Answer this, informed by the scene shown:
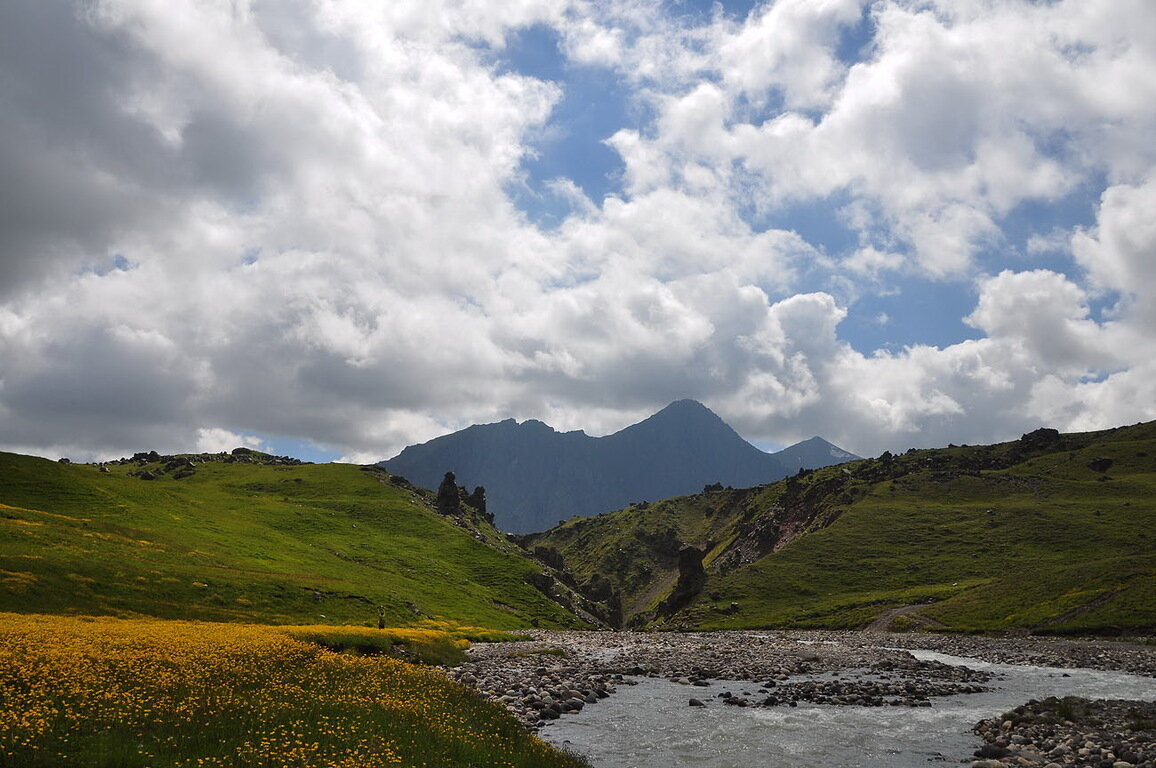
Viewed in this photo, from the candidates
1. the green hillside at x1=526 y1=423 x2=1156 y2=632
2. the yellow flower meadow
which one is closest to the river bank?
the yellow flower meadow

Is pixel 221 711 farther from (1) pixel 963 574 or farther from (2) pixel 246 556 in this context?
(1) pixel 963 574

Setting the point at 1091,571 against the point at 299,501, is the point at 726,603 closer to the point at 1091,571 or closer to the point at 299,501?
the point at 1091,571

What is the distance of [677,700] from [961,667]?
33.4 metres

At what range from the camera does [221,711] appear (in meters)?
20.9

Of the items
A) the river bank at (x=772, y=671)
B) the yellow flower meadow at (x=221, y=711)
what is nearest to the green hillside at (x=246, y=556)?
the river bank at (x=772, y=671)

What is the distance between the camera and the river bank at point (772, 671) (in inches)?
1556

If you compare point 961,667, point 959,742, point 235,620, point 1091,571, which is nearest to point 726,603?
point 1091,571

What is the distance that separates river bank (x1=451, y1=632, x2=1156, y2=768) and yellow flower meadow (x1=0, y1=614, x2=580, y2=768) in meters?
9.21

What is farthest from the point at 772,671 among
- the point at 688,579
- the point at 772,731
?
the point at 688,579

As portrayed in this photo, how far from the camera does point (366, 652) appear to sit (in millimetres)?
49375

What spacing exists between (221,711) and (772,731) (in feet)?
81.4

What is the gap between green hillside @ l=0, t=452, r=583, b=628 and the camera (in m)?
58.4

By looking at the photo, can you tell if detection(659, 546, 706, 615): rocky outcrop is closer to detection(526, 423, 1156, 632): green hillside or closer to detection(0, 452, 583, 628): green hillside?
detection(526, 423, 1156, 632): green hillside

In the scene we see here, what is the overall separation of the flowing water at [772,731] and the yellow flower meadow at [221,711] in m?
5.32
